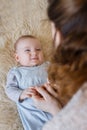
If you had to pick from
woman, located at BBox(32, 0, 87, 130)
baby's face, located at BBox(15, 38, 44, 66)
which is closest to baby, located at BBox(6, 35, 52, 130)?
baby's face, located at BBox(15, 38, 44, 66)

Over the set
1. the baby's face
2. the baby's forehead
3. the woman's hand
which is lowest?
the woman's hand

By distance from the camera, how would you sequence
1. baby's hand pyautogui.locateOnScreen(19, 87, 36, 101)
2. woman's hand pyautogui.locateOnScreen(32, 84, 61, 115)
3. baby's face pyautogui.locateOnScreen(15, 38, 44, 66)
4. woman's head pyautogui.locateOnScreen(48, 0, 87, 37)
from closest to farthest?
1. woman's head pyautogui.locateOnScreen(48, 0, 87, 37)
2. woman's hand pyautogui.locateOnScreen(32, 84, 61, 115)
3. baby's hand pyautogui.locateOnScreen(19, 87, 36, 101)
4. baby's face pyautogui.locateOnScreen(15, 38, 44, 66)

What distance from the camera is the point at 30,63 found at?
4.51ft

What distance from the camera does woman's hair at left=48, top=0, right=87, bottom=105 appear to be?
2.09 ft

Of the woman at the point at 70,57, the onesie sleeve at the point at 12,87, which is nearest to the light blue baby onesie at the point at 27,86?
the onesie sleeve at the point at 12,87

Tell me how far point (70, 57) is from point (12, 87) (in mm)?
647

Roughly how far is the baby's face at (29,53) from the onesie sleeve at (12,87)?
7cm

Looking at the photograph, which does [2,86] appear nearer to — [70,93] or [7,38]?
[7,38]

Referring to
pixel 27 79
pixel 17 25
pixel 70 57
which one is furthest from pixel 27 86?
pixel 70 57

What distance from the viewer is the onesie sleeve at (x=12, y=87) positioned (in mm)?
1248

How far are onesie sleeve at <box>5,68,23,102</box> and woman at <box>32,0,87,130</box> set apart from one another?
514 mm

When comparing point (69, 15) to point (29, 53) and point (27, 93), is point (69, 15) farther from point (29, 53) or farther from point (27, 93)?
point (29, 53)

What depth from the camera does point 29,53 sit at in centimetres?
139

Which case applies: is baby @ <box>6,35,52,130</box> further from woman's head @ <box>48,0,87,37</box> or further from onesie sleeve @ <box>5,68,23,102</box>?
woman's head @ <box>48,0,87,37</box>
